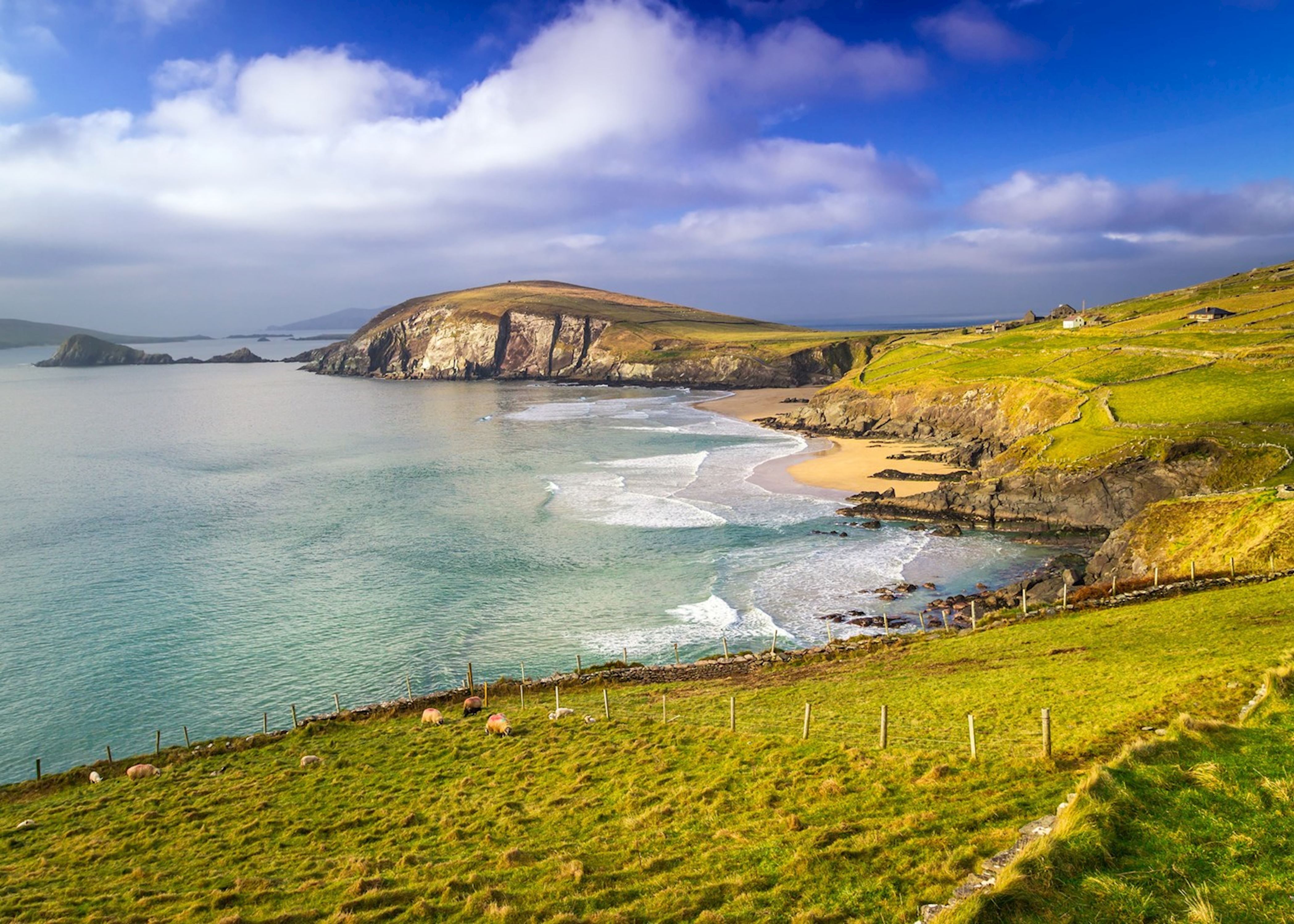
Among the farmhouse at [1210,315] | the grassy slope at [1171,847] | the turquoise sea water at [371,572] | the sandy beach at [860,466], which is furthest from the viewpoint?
the farmhouse at [1210,315]

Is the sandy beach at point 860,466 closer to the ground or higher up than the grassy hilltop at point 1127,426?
closer to the ground

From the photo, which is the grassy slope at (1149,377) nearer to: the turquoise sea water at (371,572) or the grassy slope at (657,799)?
the turquoise sea water at (371,572)

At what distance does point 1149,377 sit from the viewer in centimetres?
7650

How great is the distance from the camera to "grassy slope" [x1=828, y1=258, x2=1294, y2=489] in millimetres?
57281

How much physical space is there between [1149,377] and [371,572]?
80460 millimetres

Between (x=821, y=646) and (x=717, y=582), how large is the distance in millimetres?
12900

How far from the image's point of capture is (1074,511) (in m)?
58.0

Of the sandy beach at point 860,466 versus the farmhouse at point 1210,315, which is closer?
the sandy beach at point 860,466

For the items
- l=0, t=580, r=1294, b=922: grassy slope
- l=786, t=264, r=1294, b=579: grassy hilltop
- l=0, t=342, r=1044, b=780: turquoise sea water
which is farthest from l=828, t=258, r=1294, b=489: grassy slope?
l=0, t=580, r=1294, b=922: grassy slope

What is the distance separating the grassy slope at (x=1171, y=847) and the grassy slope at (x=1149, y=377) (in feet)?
156

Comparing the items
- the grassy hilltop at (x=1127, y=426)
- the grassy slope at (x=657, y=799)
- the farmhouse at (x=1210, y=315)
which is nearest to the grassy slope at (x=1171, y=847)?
the grassy slope at (x=657, y=799)

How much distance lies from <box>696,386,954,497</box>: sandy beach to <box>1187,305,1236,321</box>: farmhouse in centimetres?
4702

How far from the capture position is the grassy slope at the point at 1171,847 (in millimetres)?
9680

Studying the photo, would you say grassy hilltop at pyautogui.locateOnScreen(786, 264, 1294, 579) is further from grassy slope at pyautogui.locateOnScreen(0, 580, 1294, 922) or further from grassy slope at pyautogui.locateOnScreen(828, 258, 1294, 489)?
grassy slope at pyautogui.locateOnScreen(0, 580, 1294, 922)
